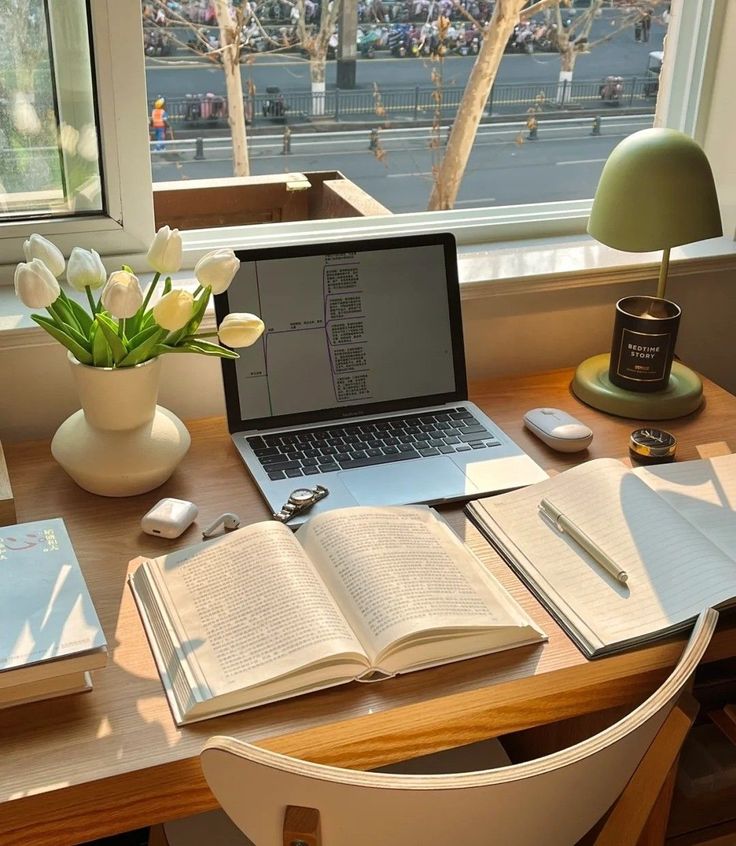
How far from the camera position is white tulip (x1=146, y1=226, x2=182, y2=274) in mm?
1163

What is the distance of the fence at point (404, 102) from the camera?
154 cm

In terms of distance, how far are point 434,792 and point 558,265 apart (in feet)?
3.53

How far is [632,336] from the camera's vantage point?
4.80 ft

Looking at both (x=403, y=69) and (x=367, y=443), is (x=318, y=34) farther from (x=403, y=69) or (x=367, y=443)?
(x=367, y=443)

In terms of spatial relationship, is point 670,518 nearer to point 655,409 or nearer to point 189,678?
point 655,409

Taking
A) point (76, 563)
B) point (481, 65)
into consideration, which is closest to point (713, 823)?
point (76, 563)

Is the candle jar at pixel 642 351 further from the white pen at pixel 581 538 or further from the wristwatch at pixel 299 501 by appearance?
the wristwatch at pixel 299 501

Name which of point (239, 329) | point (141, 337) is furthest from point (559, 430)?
point (141, 337)

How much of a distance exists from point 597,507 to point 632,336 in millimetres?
379

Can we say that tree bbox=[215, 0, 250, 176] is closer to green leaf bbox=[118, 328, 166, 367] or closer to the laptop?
the laptop

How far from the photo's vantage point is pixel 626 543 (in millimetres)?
1120

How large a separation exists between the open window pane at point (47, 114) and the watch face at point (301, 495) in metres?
0.58

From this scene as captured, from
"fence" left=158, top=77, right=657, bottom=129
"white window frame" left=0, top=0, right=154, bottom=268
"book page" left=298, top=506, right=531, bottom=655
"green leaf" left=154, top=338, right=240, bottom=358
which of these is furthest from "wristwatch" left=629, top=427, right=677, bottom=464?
"white window frame" left=0, top=0, right=154, bottom=268

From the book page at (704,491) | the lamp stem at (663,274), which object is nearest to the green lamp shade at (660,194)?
the lamp stem at (663,274)
